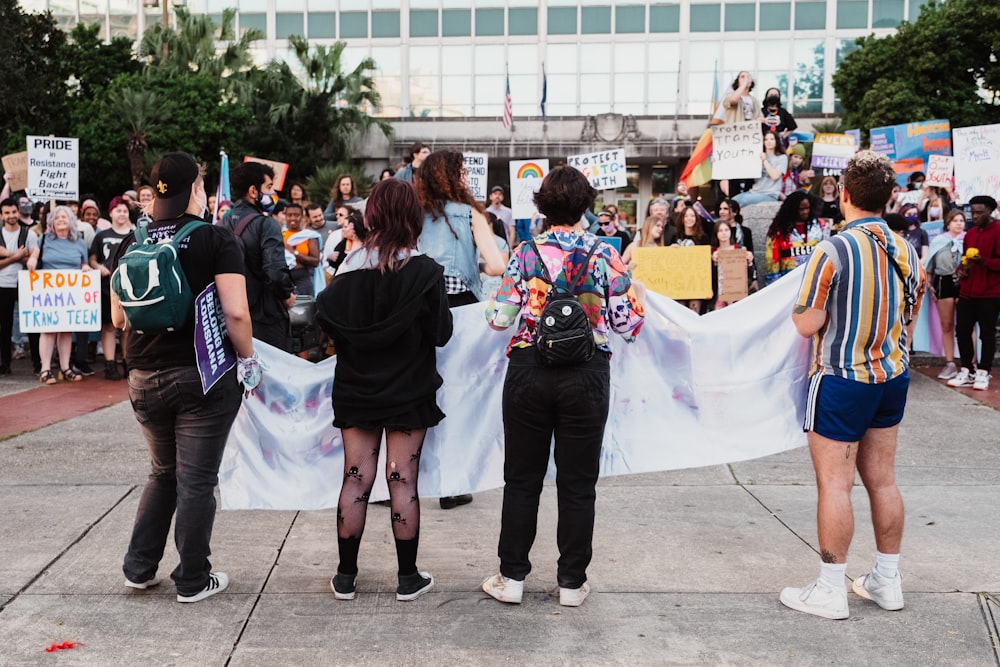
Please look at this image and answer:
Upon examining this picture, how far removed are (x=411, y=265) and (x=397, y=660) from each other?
5.23 feet

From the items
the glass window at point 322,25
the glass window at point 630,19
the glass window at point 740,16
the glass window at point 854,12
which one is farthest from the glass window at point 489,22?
the glass window at point 854,12

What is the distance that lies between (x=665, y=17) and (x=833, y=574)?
41022 millimetres

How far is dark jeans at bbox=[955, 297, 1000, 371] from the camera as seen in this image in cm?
1064

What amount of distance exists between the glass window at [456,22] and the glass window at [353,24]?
3.45m

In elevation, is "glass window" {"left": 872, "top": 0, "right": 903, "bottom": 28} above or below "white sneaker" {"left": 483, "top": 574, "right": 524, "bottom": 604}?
above

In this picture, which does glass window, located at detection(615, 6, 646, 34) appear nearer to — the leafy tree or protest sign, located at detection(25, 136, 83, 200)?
the leafy tree

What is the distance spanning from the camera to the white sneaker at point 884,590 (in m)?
4.34

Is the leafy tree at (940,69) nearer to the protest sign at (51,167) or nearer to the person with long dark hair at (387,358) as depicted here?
the protest sign at (51,167)

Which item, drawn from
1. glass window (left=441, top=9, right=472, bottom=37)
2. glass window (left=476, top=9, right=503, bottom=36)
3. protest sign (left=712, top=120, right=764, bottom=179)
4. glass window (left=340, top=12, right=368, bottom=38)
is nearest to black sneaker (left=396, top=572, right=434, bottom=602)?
protest sign (left=712, top=120, right=764, bottom=179)

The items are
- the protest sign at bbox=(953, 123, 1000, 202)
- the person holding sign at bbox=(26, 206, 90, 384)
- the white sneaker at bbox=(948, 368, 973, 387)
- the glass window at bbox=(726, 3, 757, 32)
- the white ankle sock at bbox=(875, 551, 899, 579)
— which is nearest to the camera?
the white ankle sock at bbox=(875, 551, 899, 579)

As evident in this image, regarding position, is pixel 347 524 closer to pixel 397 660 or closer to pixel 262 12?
pixel 397 660

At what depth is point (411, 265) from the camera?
14.1 ft

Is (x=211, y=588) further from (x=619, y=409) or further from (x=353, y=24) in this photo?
(x=353, y=24)

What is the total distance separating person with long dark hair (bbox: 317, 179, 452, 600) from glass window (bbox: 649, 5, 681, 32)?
1593 inches
